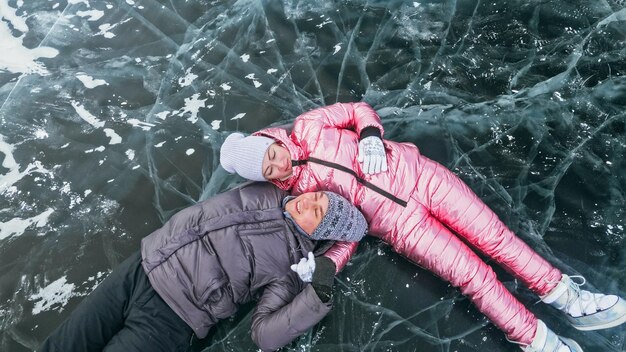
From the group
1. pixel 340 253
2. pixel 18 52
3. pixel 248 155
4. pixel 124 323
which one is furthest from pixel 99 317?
pixel 18 52

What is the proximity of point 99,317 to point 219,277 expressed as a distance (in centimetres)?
40

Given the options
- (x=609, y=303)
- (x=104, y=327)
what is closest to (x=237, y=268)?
(x=104, y=327)

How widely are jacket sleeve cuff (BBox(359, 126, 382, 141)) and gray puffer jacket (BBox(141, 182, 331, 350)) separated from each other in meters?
0.40

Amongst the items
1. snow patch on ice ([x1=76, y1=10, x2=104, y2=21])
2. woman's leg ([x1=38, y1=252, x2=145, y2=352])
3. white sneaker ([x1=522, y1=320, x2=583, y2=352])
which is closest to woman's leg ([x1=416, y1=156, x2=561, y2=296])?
white sneaker ([x1=522, y1=320, x2=583, y2=352])

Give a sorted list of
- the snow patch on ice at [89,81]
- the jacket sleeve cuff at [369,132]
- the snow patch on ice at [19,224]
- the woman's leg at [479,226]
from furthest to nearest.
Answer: the snow patch on ice at [89,81] < the snow patch on ice at [19,224] < the jacket sleeve cuff at [369,132] < the woman's leg at [479,226]

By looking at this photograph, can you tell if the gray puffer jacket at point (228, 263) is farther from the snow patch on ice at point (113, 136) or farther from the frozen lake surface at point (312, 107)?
the snow patch on ice at point (113, 136)

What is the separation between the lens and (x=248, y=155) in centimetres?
163

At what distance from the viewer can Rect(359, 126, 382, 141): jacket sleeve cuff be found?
174 cm

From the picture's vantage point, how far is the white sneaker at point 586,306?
158 centimetres

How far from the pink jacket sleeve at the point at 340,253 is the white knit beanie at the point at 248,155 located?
0.33 metres

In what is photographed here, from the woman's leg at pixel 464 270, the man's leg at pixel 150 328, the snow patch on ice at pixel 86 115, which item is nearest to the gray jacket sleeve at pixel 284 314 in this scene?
the man's leg at pixel 150 328

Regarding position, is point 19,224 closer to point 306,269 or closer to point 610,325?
point 306,269

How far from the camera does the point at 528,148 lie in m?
1.95

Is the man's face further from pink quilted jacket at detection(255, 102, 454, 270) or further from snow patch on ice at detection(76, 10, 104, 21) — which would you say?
snow patch on ice at detection(76, 10, 104, 21)
